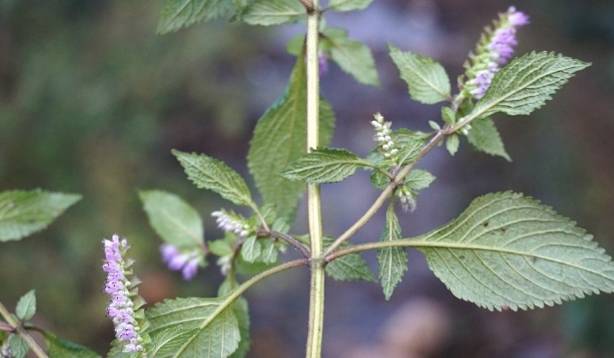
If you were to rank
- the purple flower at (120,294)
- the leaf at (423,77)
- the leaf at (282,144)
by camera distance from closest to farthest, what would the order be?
the purple flower at (120,294)
the leaf at (423,77)
the leaf at (282,144)

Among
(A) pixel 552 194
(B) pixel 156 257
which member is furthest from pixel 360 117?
(B) pixel 156 257

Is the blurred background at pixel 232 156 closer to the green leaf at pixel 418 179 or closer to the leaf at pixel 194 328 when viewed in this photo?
the leaf at pixel 194 328

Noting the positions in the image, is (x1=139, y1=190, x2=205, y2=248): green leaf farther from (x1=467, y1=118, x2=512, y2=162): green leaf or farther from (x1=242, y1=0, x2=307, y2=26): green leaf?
(x1=467, y1=118, x2=512, y2=162): green leaf

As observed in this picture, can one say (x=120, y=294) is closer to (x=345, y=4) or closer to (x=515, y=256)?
(x=515, y=256)

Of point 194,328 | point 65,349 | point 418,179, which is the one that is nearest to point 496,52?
point 418,179

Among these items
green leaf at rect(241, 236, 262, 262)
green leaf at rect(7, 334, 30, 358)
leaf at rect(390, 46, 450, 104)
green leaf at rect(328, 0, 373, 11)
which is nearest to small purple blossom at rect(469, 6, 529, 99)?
leaf at rect(390, 46, 450, 104)

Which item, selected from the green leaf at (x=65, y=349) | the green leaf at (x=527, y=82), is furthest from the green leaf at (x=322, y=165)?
the green leaf at (x=65, y=349)

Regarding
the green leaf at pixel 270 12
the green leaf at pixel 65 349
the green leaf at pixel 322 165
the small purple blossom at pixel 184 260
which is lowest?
the green leaf at pixel 65 349

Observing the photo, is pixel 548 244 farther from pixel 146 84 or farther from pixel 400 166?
pixel 146 84
